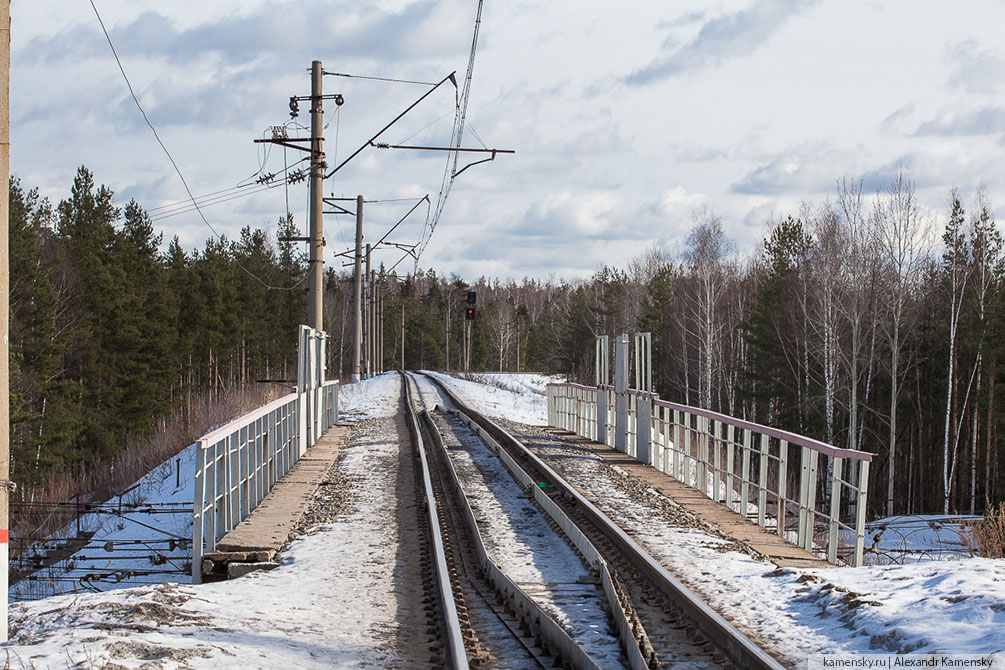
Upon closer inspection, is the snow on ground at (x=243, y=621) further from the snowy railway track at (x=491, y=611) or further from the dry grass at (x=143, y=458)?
the dry grass at (x=143, y=458)

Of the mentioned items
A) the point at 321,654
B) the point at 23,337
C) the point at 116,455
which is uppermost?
the point at 23,337

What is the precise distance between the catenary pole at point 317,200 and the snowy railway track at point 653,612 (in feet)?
34.0

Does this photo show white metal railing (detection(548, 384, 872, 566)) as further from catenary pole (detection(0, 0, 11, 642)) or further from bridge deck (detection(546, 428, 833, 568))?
catenary pole (detection(0, 0, 11, 642))

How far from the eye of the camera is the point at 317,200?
20.4 m

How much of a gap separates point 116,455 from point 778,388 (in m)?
28.7

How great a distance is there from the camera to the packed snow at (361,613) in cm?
546

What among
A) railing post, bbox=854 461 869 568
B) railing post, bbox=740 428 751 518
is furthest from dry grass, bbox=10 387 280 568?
railing post, bbox=854 461 869 568

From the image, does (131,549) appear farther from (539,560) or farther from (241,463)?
(539,560)

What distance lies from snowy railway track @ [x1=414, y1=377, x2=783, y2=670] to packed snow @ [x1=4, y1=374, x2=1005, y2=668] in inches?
10.6

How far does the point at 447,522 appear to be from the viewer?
1062cm

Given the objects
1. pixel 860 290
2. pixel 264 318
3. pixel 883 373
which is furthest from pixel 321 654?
pixel 264 318

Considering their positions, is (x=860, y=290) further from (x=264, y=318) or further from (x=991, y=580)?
(x=264, y=318)

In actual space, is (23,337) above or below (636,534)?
above

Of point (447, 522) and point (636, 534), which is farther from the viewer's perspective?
point (447, 522)
